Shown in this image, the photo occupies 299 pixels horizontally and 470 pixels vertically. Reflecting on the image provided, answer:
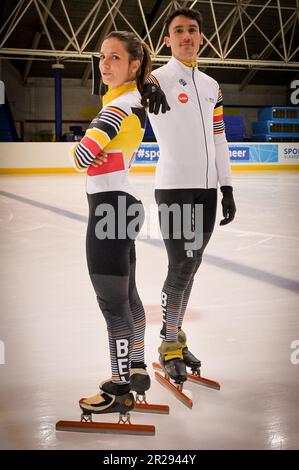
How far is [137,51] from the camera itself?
229 cm

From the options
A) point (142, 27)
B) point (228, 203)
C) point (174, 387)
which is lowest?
point (174, 387)

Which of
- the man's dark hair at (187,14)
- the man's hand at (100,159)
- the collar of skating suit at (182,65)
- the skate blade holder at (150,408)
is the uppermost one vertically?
the man's dark hair at (187,14)

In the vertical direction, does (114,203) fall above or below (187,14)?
below

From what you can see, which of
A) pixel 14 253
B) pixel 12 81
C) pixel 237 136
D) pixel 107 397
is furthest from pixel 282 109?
pixel 107 397

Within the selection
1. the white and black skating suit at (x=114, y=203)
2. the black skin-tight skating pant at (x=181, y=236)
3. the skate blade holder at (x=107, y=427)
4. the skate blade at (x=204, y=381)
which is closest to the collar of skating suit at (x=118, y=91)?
the white and black skating suit at (x=114, y=203)

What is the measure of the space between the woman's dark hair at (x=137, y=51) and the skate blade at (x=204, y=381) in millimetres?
1273

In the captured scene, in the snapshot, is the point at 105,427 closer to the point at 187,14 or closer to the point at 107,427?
the point at 107,427

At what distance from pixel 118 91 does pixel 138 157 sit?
49.7ft

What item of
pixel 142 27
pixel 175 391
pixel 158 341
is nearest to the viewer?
pixel 175 391

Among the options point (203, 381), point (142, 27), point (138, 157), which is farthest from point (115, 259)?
point (142, 27)

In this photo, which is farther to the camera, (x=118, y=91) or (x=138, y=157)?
(x=138, y=157)

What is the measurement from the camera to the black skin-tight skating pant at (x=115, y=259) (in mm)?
2252

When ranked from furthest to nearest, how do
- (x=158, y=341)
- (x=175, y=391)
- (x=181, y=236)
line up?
1. (x=158, y=341)
2. (x=181, y=236)
3. (x=175, y=391)

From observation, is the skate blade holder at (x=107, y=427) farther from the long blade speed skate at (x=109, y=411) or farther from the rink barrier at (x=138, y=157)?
the rink barrier at (x=138, y=157)
